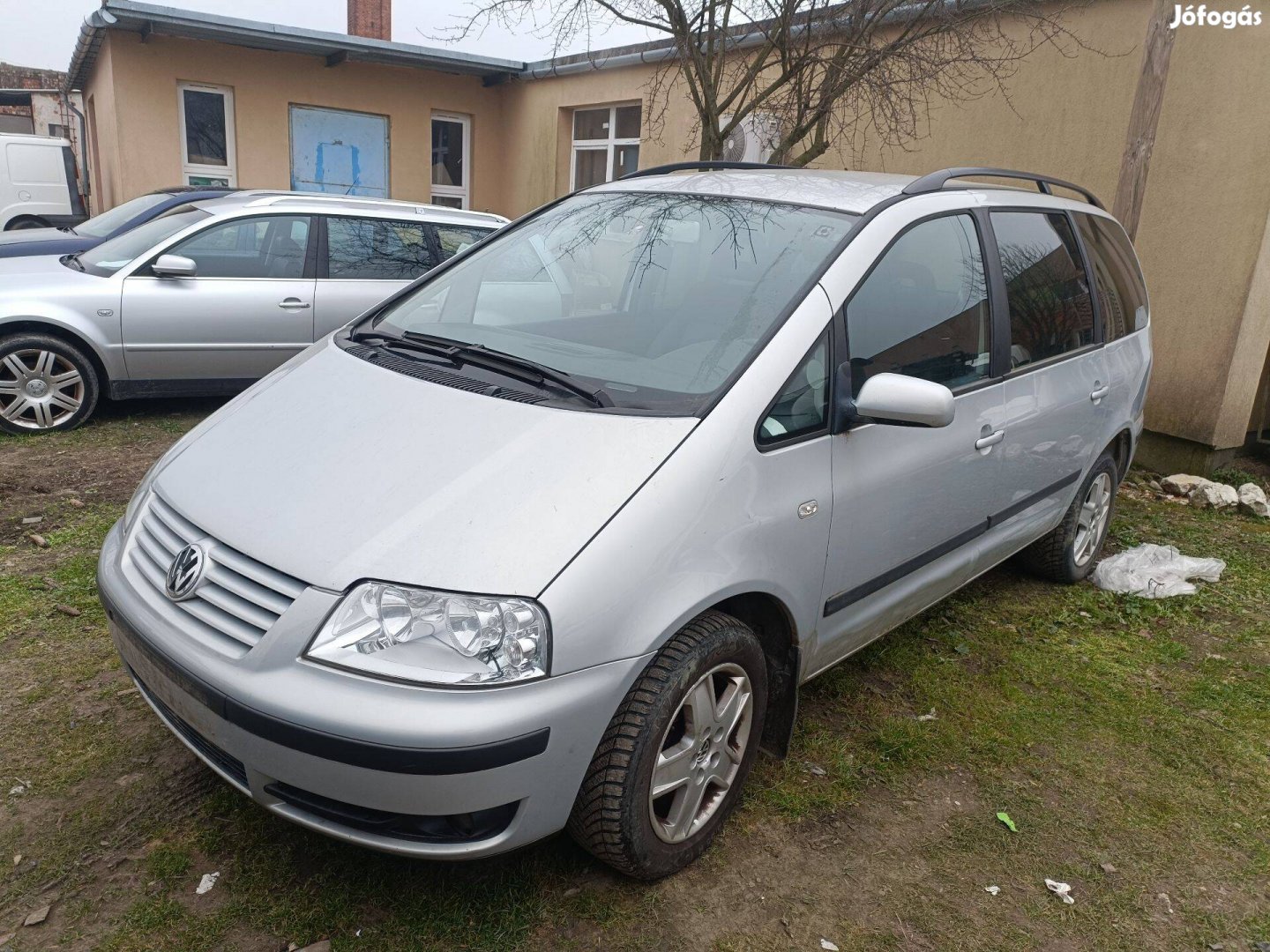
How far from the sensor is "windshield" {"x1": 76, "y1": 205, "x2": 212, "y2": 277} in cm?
642

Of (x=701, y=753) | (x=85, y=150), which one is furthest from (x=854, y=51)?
(x=85, y=150)

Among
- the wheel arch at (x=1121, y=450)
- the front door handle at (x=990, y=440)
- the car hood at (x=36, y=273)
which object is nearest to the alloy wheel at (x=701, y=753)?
the front door handle at (x=990, y=440)

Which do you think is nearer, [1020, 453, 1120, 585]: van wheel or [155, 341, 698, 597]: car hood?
[155, 341, 698, 597]: car hood

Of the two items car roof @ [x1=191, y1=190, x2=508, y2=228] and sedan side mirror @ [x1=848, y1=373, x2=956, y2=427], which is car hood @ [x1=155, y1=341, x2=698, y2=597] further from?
car roof @ [x1=191, y1=190, x2=508, y2=228]

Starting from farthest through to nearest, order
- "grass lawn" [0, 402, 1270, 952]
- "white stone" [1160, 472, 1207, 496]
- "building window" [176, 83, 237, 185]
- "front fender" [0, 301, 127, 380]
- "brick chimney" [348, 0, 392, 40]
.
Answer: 1. "brick chimney" [348, 0, 392, 40]
2. "building window" [176, 83, 237, 185]
3. "white stone" [1160, 472, 1207, 496]
4. "front fender" [0, 301, 127, 380]
5. "grass lawn" [0, 402, 1270, 952]

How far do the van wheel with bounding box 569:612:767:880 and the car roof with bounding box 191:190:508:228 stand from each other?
17.9ft

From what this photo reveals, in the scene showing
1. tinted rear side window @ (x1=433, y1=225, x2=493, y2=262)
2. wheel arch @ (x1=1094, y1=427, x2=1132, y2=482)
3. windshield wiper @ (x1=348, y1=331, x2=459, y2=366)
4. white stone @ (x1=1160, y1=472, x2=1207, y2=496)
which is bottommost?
white stone @ (x1=1160, y1=472, x2=1207, y2=496)

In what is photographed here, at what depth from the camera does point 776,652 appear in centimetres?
279

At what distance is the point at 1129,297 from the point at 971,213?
1619mm

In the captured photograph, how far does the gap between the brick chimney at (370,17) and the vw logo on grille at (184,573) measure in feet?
50.1

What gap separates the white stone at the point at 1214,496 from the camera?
20.3 feet

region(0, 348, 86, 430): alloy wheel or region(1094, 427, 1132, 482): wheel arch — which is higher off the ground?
region(1094, 427, 1132, 482): wheel arch

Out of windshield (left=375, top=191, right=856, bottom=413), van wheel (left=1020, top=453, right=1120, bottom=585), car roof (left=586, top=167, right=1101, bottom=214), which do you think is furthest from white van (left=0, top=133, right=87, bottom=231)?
van wheel (left=1020, top=453, right=1120, bottom=585)

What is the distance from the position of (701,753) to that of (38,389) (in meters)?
5.35
